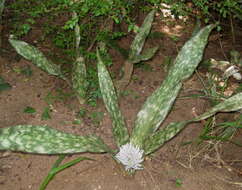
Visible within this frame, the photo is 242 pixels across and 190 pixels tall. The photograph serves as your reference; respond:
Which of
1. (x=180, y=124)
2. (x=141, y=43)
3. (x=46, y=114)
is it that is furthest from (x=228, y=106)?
(x=46, y=114)

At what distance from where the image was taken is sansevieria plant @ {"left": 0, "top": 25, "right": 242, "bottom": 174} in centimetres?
108

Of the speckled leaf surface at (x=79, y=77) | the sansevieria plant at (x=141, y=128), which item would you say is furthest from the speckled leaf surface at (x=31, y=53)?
the sansevieria plant at (x=141, y=128)

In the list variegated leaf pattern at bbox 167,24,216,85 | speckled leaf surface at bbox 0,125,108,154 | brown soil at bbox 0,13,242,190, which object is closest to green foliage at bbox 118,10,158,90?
variegated leaf pattern at bbox 167,24,216,85

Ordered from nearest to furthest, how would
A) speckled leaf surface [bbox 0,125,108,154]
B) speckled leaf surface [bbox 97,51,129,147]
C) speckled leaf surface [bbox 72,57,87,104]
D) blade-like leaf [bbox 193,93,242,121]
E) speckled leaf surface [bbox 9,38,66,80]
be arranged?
speckled leaf surface [bbox 0,125,108,154]
blade-like leaf [bbox 193,93,242,121]
speckled leaf surface [bbox 97,51,129,147]
speckled leaf surface [bbox 9,38,66,80]
speckled leaf surface [bbox 72,57,87,104]

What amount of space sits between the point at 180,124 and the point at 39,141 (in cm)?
56

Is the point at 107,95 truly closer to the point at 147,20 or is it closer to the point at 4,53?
the point at 147,20

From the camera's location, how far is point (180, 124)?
3.97 feet

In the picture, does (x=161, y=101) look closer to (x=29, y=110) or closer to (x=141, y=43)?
(x=141, y=43)

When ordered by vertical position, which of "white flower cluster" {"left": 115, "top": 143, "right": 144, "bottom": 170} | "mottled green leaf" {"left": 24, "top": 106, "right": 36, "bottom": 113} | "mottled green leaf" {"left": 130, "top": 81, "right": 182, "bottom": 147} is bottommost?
"mottled green leaf" {"left": 24, "top": 106, "right": 36, "bottom": 113}

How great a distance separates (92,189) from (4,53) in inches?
48.1

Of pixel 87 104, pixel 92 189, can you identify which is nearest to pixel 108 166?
pixel 92 189

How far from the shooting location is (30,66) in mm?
1970

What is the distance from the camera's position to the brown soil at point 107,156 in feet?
A: 4.43

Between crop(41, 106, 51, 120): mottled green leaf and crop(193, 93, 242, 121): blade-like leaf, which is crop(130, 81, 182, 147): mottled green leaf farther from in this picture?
crop(41, 106, 51, 120): mottled green leaf
